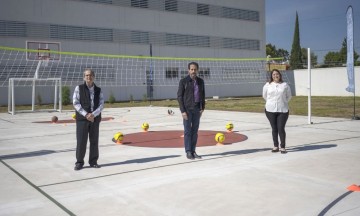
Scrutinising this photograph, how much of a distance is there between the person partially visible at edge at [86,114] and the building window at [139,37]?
27148 millimetres

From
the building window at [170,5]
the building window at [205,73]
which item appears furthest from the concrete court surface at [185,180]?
the building window at [170,5]

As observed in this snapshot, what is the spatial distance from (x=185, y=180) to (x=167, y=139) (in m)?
4.08

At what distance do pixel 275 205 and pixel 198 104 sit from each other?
2.95 meters

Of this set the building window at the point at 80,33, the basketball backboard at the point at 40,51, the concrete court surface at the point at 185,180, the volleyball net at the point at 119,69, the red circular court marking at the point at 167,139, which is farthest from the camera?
the building window at the point at 80,33

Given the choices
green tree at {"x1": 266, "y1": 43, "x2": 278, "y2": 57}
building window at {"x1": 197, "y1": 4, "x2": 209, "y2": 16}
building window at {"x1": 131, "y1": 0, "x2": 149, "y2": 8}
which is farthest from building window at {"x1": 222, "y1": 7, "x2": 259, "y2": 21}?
green tree at {"x1": 266, "y1": 43, "x2": 278, "y2": 57}

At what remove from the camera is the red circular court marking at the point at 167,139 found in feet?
27.1

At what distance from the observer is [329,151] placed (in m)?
7.06

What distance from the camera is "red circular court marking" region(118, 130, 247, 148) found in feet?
27.1

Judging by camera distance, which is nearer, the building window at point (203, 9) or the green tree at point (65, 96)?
the green tree at point (65, 96)

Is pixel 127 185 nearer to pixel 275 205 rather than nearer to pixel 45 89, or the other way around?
pixel 275 205

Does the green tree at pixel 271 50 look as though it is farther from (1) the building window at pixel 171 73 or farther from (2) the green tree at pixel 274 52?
(1) the building window at pixel 171 73

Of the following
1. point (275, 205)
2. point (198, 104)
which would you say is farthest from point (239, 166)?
point (275, 205)

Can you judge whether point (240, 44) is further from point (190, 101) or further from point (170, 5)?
point (190, 101)

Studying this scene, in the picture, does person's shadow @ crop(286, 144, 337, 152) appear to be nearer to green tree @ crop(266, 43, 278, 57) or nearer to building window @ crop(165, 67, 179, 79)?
building window @ crop(165, 67, 179, 79)
